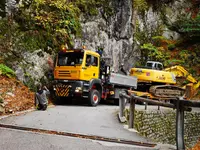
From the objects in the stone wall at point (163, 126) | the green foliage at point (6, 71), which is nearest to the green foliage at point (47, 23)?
the green foliage at point (6, 71)

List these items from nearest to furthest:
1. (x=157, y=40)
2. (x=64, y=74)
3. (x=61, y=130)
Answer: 1. (x=61, y=130)
2. (x=64, y=74)
3. (x=157, y=40)

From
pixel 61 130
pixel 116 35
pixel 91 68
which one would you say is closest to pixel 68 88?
pixel 91 68

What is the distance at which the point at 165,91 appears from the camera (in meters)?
19.6

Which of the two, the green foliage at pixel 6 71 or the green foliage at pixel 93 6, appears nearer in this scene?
the green foliage at pixel 6 71

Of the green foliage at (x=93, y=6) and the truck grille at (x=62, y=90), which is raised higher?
the green foliage at (x=93, y=6)

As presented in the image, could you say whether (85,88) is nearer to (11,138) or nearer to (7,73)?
(7,73)

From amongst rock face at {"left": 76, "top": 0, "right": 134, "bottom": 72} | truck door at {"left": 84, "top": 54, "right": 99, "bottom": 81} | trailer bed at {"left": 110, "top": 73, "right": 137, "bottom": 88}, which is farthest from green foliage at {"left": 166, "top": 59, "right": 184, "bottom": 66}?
truck door at {"left": 84, "top": 54, "right": 99, "bottom": 81}

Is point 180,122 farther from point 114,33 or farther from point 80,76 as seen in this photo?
point 114,33

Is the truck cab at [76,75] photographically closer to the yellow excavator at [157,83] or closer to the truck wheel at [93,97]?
the truck wheel at [93,97]

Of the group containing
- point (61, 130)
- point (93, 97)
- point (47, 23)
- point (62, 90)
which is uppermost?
point (47, 23)

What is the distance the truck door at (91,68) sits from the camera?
625 inches


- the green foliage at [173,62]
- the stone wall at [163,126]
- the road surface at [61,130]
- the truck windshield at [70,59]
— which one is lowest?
the stone wall at [163,126]

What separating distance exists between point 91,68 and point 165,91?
6298 millimetres

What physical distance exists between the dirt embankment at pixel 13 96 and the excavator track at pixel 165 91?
8541mm
